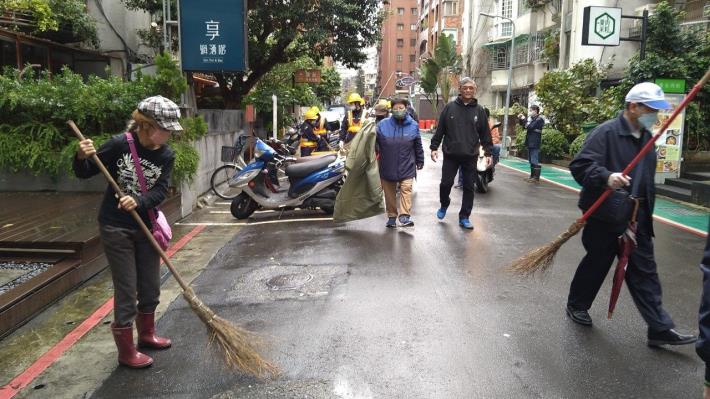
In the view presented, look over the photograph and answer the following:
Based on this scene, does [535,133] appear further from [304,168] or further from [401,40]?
[401,40]

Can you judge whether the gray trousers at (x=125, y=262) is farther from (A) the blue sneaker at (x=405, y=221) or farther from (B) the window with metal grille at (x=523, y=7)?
(B) the window with metal grille at (x=523, y=7)

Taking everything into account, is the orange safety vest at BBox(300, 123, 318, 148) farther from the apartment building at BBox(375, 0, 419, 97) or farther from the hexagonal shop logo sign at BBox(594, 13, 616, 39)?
the apartment building at BBox(375, 0, 419, 97)

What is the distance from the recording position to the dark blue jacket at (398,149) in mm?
7680

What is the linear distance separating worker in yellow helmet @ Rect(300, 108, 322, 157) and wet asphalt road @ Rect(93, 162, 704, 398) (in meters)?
5.37

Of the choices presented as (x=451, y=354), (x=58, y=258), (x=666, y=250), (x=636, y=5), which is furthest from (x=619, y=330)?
(x=636, y=5)

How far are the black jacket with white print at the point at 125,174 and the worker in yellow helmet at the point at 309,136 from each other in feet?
28.8

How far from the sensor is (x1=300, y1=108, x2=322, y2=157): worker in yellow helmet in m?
12.5

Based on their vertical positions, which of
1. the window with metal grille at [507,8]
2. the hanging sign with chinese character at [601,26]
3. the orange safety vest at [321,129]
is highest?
the window with metal grille at [507,8]

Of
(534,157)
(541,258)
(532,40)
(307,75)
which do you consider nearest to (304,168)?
(541,258)

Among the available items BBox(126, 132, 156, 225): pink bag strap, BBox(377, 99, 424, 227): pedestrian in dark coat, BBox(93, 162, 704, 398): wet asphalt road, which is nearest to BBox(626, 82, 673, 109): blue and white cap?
BBox(93, 162, 704, 398): wet asphalt road

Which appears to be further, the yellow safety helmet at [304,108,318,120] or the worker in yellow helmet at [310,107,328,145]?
the worker in yellow helmet at [310,107,328,145]

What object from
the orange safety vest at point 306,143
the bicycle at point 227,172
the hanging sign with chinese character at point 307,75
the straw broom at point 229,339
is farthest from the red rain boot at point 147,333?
the hanging sign with chinese character at point 307,75

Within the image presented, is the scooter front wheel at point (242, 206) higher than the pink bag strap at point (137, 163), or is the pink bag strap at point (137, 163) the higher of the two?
the pink bag strap at point (137, 163)

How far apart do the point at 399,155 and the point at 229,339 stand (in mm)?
4634
